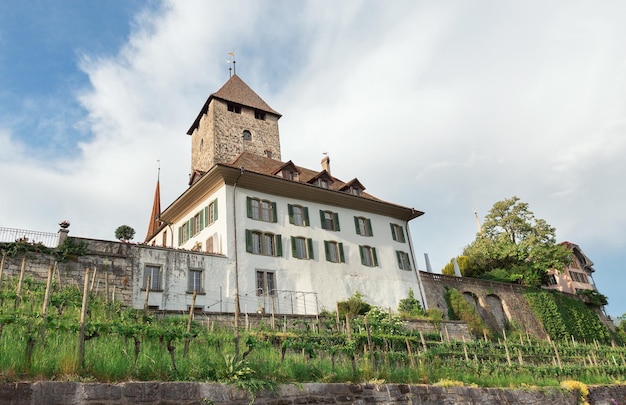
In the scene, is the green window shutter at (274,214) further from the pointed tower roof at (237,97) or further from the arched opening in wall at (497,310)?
the arched opening in wall at (497,310)

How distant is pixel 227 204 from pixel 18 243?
9.03m

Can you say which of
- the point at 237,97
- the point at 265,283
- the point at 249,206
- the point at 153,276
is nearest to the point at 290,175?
the point at 249,206

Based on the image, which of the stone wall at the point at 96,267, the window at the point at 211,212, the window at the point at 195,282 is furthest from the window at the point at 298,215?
the stone wall at the point at 96,267

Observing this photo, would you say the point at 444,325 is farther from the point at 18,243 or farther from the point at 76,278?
the point at 18,243

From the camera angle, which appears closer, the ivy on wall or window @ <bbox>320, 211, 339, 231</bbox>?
window @ <bbox>320, 211, 339, 231</bbox>

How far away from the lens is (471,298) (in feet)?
108

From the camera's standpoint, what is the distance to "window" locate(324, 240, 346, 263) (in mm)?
27047

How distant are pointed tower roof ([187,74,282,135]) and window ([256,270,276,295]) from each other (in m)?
17.8

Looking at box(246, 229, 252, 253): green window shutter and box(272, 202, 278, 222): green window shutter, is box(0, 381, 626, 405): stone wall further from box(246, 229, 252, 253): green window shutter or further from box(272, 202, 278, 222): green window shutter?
box(272, 202, 278, 222): green window shutter

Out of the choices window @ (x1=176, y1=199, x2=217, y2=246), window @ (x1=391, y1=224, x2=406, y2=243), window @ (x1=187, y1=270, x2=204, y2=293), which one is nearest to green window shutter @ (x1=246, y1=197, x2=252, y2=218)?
window @ (x1=176, y1=199, x2=217, y2=246)

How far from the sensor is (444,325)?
2475 cm

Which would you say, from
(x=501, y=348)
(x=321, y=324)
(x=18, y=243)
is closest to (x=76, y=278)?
(x=18, y=243)

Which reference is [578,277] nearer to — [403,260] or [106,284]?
[403,260]

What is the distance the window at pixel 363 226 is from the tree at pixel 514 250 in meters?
12.9
